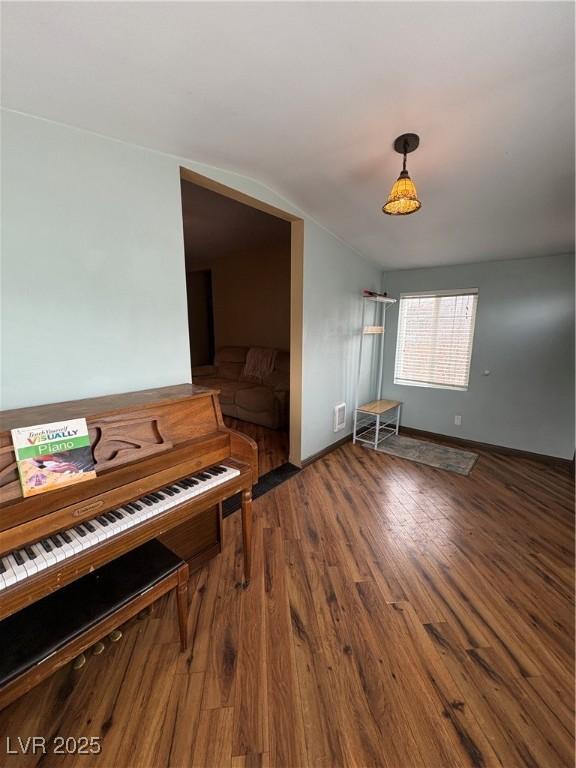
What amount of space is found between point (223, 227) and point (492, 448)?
4.24 m

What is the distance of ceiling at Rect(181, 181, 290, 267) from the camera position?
2.79 m

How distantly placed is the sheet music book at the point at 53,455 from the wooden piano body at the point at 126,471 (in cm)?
3

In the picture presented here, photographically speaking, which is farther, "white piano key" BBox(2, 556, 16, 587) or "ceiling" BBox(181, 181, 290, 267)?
"ceiling" BBox(181, 181, 290, 267)

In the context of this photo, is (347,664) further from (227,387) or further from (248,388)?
(227,387)

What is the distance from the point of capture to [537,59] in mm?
1125

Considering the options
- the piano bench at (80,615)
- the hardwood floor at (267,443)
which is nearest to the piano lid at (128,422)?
the piano bench at (80,615)

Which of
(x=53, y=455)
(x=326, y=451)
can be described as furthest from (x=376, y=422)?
(x=53, y=455)

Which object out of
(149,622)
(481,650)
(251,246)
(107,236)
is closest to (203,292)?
(251,246)

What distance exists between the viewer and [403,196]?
4.60 ft

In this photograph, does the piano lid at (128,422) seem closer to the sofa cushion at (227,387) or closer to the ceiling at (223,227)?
the ceiling at (223,227)

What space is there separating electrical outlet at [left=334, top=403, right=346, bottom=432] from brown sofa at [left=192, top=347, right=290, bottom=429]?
87cm

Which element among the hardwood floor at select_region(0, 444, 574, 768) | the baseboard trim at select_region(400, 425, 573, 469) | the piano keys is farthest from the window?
the piano keys

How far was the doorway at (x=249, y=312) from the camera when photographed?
287 centimetres

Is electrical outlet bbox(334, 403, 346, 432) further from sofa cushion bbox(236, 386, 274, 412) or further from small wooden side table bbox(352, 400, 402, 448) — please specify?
sofa cushion bbox(236, 386, 274, 412)
